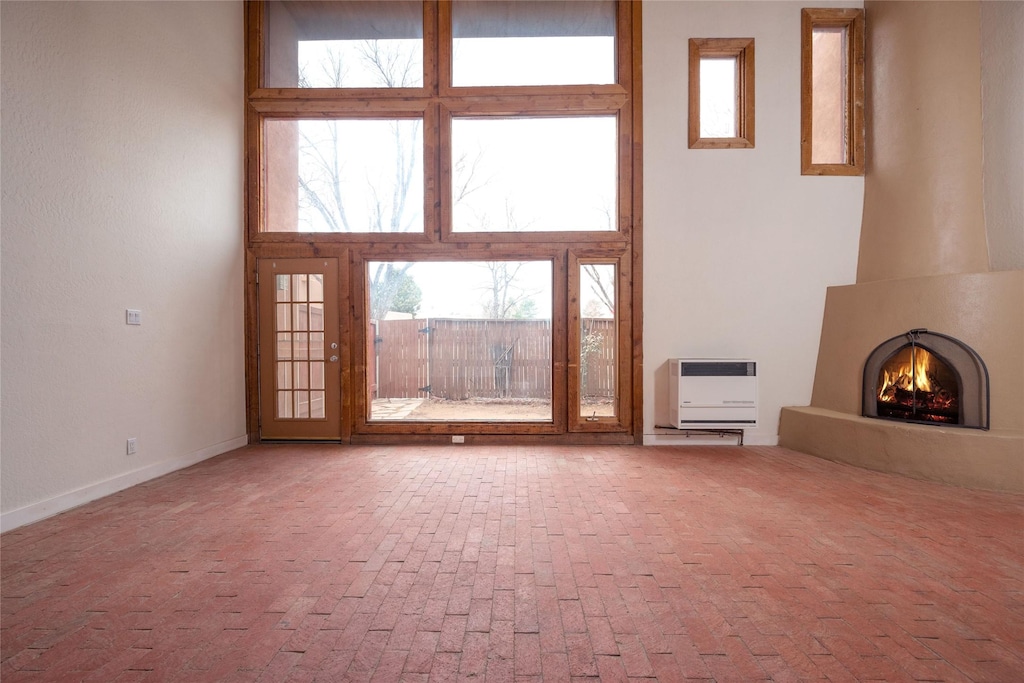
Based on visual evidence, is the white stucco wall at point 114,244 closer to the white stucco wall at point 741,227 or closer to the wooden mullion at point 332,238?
the wooden mullion at point 332,238

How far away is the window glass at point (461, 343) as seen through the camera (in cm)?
835

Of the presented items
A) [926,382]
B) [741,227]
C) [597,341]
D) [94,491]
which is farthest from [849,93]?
[94,491]

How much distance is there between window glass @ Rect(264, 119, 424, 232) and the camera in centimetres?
571

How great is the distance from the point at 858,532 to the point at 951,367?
232 centimetres

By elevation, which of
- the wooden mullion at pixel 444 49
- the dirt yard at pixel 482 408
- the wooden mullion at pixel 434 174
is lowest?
the dirt yard at pixel 482 408

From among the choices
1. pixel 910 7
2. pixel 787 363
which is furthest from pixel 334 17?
pixel 787 363

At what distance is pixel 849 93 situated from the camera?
5.46m

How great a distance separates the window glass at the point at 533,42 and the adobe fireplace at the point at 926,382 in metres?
4.04

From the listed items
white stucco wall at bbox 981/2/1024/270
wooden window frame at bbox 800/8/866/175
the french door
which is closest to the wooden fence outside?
the french door

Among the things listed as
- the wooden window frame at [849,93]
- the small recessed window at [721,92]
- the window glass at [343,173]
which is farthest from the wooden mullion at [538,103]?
the wooden window frame at [849,93]

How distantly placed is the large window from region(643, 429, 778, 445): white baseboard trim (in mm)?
248

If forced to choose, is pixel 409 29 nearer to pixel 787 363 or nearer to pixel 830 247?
pixel 830 247

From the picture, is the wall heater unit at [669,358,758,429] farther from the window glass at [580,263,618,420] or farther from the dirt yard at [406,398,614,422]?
the dirt yard at [406,398,614,422]

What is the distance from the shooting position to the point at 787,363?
5.46 meters
